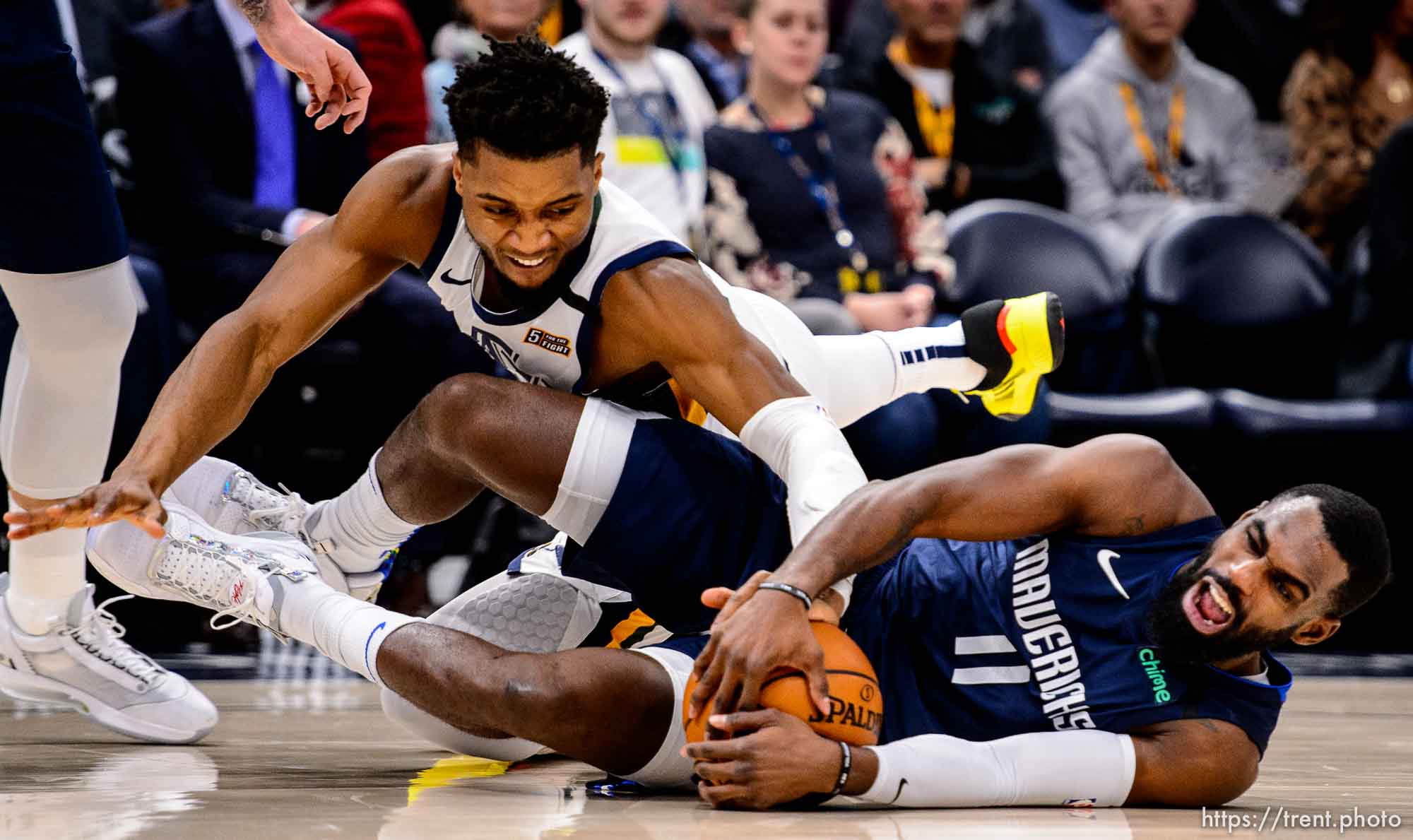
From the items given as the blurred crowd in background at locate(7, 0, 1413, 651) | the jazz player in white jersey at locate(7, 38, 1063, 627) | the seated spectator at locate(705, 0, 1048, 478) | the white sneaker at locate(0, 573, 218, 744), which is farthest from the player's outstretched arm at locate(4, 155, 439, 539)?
the seated spectator at locate(705, 0, 1048, 478)

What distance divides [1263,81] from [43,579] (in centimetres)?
524

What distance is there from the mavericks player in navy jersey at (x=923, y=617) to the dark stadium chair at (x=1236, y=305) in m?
2.96

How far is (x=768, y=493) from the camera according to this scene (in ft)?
9.13

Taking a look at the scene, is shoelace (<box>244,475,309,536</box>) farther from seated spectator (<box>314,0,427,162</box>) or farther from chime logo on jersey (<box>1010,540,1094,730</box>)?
seated spectator (<box>314,0,427,162</box>)

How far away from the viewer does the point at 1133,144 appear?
5.81 m

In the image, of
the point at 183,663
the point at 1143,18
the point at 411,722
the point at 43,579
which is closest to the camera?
the point at 411,722

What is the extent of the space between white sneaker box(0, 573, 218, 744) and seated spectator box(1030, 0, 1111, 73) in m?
4.55

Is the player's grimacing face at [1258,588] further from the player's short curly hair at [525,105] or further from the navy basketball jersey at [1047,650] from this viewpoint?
the player's short curly hair at [525,105]

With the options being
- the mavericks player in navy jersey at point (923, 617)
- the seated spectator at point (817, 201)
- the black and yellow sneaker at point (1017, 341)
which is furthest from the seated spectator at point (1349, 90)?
the mavericks player in navy jersey at point (923, 617)

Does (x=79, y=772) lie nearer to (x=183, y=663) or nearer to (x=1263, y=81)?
(x=183, y=663)

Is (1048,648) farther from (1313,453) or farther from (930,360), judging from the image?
(1313,453)

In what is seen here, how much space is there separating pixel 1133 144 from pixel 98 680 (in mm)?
4017

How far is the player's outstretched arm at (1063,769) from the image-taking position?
7.78ft

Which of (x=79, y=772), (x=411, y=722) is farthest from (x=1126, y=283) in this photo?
(x=79, y=772)
